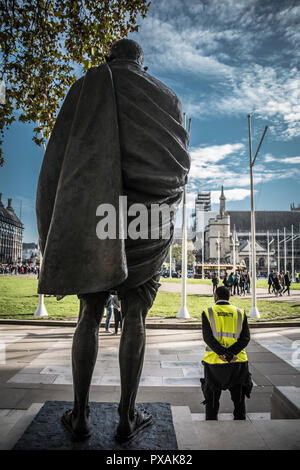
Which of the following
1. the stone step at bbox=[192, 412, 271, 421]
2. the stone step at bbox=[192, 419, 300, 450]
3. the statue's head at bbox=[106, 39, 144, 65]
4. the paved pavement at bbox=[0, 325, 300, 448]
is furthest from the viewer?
the paved pavement at bbox=[0, 325, 300, 448]

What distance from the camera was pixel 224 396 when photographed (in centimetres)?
449

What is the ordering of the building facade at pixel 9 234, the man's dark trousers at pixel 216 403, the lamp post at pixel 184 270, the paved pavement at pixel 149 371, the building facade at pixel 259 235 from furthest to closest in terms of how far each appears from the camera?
the building facade at pixel 259 235, the building facade at pixel 9 234, the lamp post at pixel 184 270, the paved pavement at pixel 149 371, the man's dark trousers at pixel 216 403

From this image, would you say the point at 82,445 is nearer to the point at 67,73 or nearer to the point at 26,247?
the point at 67,73

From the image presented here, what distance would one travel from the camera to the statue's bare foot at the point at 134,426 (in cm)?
171

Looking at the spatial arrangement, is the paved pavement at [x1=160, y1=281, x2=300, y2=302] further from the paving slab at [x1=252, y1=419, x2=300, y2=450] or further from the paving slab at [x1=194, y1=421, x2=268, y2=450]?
the paving slab at [x1=194, y1=421, x2=268, y2=450]

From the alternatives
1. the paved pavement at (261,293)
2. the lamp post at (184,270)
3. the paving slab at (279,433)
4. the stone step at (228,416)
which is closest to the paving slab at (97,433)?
the paving slab at (279,433)

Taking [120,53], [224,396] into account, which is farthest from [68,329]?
[120,53]

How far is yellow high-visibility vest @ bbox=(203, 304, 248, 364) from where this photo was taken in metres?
3.32

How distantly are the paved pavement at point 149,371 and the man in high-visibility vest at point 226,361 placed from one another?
1.50 feet

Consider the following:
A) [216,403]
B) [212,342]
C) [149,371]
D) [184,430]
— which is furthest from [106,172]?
[149,371]

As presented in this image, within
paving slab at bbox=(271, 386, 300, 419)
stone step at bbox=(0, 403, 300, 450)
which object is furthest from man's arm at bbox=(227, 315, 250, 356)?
stone step at bbox=(0, 403, 300, 450)

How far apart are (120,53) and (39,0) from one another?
17.7ft

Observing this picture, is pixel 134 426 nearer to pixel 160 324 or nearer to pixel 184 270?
pixel 160 324

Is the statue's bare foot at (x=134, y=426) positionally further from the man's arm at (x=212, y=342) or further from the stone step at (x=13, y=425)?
the man's arm at (x=212, y=342)
